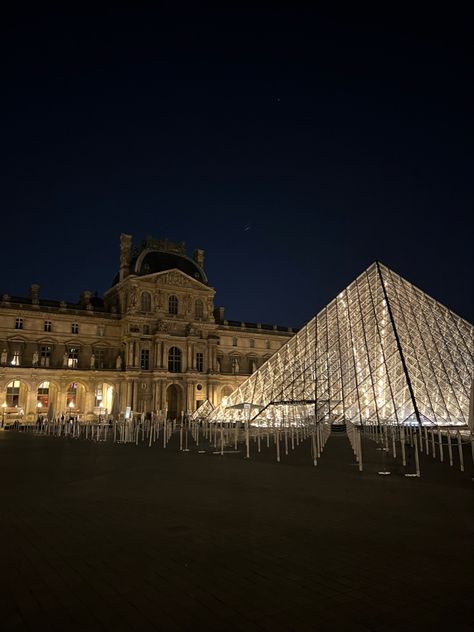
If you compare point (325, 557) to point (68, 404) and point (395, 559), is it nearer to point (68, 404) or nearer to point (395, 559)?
point (395, 559)

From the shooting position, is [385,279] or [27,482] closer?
[27,482]

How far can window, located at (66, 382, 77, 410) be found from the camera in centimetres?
3908

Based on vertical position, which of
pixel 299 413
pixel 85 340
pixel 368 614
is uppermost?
pixel 85 340

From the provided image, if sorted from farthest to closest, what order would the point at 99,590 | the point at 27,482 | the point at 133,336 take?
the point at 133,336 → the point at 27,482 → the point at 99,590

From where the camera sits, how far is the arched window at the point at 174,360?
43.2 metres

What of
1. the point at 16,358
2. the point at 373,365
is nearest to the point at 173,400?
the point at 16,358

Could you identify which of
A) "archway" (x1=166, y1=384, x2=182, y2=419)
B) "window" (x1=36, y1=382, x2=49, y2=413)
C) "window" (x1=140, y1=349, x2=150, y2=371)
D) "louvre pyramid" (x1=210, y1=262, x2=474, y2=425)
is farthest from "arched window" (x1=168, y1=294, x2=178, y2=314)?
"louvre pyramid" (x1=210, y1=262, x2=474, y2=425)

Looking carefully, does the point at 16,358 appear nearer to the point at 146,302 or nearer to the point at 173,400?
the point at 146,302

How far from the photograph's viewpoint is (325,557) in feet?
13.0

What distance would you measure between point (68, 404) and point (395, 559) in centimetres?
3841

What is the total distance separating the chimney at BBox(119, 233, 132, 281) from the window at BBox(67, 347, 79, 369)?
8.10 metres

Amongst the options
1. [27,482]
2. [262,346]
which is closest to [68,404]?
[262,346]

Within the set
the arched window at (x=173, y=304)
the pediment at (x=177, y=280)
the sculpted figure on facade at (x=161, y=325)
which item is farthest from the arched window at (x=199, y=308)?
the sculpted figure on facade at (x=161, y=325)

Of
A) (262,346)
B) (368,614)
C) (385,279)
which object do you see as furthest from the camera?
(262,346)
